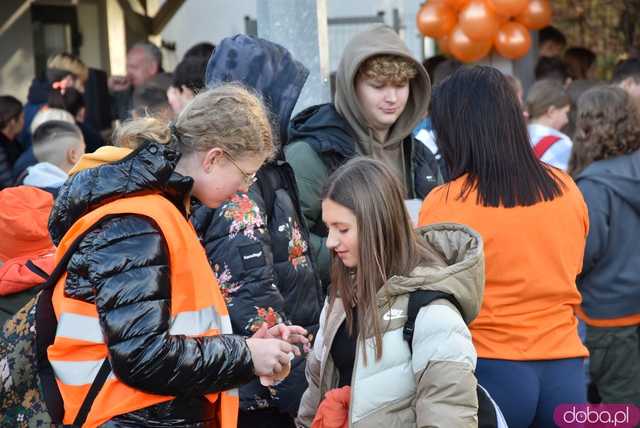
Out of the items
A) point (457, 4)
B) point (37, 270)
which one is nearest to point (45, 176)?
point (37, 270)

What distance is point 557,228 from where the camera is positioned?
3336 mm

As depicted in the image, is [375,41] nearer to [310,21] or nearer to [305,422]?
[310,21]

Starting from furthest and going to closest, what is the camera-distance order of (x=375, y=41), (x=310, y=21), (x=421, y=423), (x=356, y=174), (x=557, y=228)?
(x=310, y=21)
(x=375, y=41)
(x=557, y=228)
(x=356, y=174)
(x=421, y=423)

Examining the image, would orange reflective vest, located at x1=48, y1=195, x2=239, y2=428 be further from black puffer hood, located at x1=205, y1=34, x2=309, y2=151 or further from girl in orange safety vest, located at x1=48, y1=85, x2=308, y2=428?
black puffer hood, located at x1=205, y1=34, x2=309, y2=151

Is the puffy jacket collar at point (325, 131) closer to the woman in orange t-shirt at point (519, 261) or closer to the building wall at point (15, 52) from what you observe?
the woman in orange t-shirt at point (519, 261)

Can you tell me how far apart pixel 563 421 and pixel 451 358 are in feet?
2.66

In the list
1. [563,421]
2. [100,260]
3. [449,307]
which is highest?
[100,260]

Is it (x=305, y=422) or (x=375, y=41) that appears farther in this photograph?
(x=375, y=41)

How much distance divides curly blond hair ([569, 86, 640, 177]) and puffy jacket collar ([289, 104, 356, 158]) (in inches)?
54.7

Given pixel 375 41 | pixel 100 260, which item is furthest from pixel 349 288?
pixel 375 41

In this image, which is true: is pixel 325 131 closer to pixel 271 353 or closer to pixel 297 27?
pixel 297 27

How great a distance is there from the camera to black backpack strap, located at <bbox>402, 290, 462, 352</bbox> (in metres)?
2.77

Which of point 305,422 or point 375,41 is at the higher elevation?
point 375,41

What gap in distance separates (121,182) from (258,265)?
78 cm
